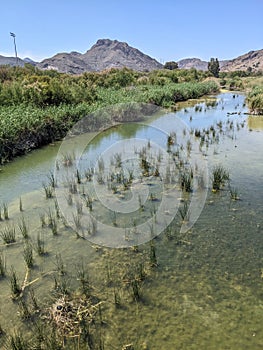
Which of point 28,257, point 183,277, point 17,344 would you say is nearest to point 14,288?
point 28,257

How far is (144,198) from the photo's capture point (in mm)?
7531

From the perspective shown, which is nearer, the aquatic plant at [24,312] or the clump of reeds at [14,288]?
the aquatic plant at [24,312]

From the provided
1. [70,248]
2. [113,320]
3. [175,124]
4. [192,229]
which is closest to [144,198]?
[192,229]

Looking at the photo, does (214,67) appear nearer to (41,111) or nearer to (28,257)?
(41,111)

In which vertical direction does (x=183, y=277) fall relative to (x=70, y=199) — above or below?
below

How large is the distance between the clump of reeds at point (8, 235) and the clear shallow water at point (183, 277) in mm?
165

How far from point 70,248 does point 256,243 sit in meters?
3.39

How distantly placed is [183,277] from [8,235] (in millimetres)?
3387

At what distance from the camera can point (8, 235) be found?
19.0 feet

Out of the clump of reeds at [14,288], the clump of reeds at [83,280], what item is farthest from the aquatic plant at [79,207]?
the clump of reeds at [14,288]

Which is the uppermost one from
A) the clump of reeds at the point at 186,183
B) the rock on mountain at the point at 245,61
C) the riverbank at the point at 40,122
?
the rock on mountain at the point at 245,61

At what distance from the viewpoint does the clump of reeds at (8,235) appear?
18.6 feet

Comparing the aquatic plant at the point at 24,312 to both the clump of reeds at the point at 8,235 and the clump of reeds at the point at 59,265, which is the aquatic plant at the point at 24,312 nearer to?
the clump of reeds at the point at 59,265

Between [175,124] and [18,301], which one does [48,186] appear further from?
[175,124]
